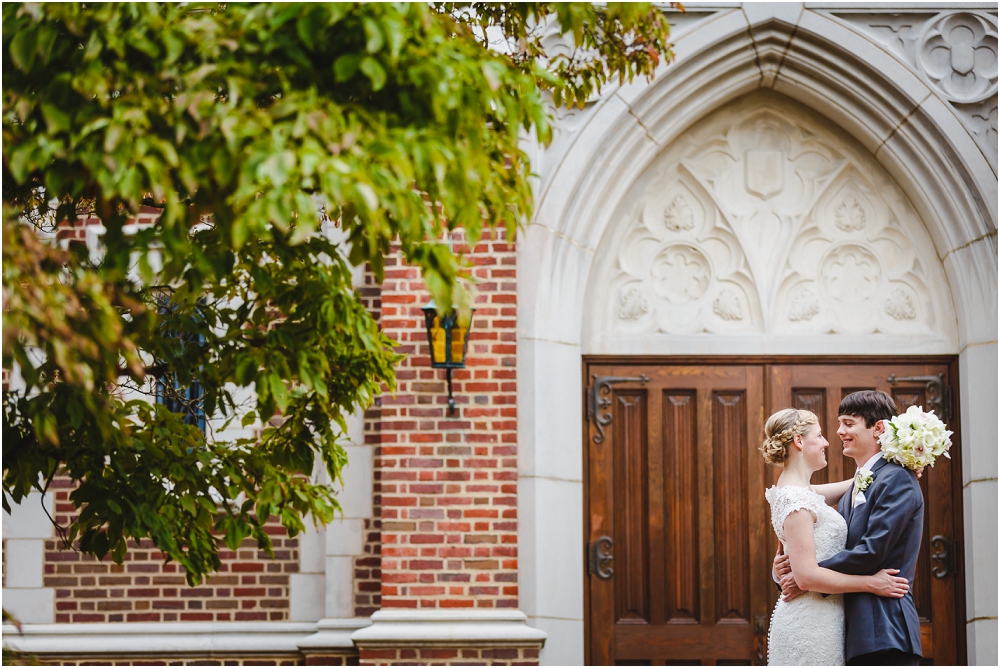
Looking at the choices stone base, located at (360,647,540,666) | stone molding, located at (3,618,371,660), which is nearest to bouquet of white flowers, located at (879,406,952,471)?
stone base, located at (360,647,540,666)

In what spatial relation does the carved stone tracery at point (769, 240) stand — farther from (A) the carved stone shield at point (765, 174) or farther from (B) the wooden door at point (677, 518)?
(B) the wooden door at point (677, 518)

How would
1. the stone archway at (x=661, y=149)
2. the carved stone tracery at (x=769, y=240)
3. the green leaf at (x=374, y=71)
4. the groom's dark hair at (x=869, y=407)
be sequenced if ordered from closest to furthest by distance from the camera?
the green leaf at (x=374, y=71) < the groom's dark hair at (x=869, y=407) < the stone archway at (x=661, y=149) < the carved stone tracery at (x=769, y=240)

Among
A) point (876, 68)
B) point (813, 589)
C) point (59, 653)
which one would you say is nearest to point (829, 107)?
point (876, 68)

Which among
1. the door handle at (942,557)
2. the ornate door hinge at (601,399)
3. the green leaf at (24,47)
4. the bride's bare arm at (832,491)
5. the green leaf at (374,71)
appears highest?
the green leaf at (24,47)

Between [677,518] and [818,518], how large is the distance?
2650 millimetres

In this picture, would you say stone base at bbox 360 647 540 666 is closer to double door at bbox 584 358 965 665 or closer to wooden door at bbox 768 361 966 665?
double door at bbox 584 358 965 665

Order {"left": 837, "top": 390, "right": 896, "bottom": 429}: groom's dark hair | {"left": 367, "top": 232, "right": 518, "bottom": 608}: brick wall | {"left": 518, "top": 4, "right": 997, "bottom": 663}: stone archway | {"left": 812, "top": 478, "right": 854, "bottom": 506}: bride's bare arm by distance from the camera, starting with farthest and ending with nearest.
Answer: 1. {"left": 518, "top": 4, "right": 997, "bottom": 663}: stone archway
2. {"left": 367, "top": 232, "right": 518, "bottom": 608}: brick wall
3. {"left": 812, "top": 478, "right": 854, "bottom": 506}: bride's bare arm
4. {"left": 837, "top": 390, "right": 896, "bottom": 429}: groom's dark hair

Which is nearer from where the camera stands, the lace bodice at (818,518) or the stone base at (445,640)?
the lace bodice at (818,518)

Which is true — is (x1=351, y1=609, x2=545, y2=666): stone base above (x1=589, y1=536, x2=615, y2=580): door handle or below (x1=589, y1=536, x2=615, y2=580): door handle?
below

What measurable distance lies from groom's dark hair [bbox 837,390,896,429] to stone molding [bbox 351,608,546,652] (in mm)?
2675

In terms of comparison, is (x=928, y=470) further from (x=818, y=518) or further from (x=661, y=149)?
(x=818, y=518)

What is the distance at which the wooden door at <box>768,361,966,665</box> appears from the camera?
693cm

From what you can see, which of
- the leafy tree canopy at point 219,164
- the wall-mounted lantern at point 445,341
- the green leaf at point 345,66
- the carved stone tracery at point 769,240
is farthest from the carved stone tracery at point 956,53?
the green leaf at point 345,66

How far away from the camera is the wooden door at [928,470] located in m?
6.93
